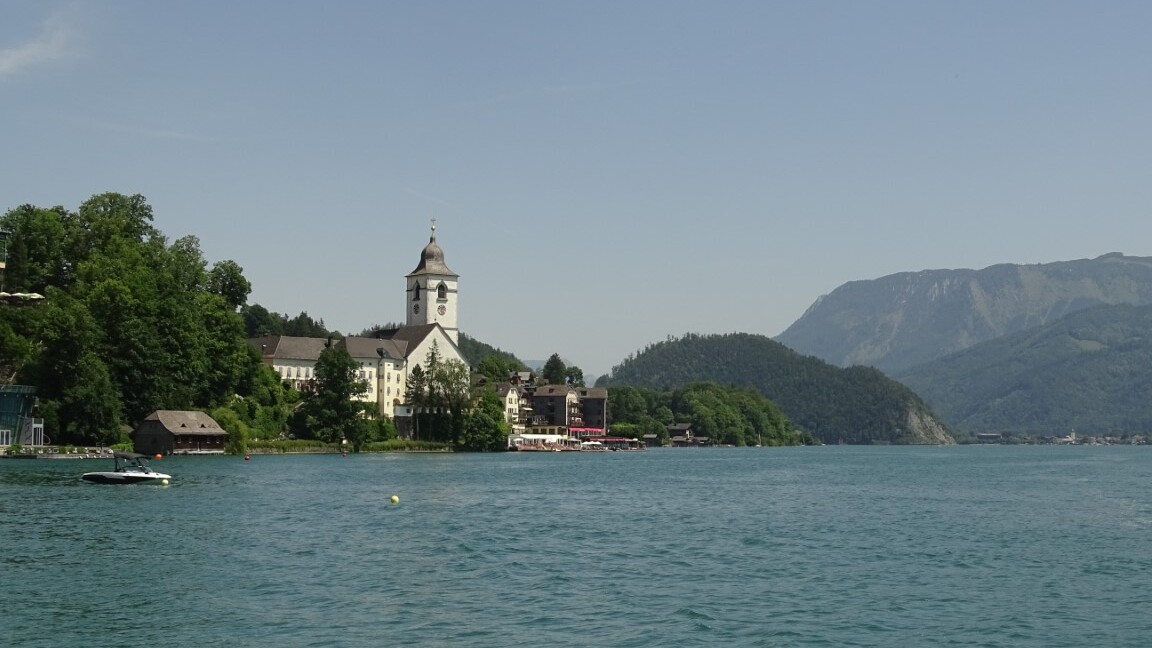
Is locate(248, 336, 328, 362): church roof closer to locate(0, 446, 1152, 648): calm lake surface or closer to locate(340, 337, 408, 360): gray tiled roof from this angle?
locate(340, 337, 408, 360): gray tiled roof

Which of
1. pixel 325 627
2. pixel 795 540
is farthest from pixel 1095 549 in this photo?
pixel 325 627

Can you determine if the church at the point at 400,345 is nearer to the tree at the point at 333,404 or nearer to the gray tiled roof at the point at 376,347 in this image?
the gray tiled roof at the point at 376,347

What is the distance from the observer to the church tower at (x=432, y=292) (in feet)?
559

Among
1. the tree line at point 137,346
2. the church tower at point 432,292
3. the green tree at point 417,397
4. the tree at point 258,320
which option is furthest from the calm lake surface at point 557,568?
the tree at point 258,320

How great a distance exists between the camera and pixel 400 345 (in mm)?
162625

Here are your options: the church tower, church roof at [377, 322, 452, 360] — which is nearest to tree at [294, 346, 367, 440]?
church roof at [377, 322, 452, 360]

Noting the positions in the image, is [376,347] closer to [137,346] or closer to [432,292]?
[432,292]

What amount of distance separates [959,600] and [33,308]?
3846 inches

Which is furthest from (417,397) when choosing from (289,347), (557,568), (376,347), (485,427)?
(557,568)

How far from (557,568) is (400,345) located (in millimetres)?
127186

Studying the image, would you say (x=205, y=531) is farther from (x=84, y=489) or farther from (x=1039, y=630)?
(x=1039, y=630)

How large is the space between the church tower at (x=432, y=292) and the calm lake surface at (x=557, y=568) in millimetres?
100991

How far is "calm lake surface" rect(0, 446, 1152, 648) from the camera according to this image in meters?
27.7

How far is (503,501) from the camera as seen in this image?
63875mm
